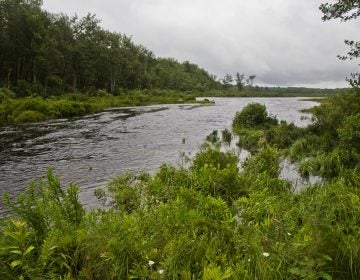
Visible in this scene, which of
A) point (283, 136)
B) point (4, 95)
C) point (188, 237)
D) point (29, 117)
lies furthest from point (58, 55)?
point (188, 237)

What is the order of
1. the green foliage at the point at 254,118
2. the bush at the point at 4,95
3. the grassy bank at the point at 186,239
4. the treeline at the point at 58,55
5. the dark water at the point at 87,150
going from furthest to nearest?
the treeline at the point at 58,55, the bush at the point at 4,95, the green foliage at the point at 254,118, the dark water at the point at 87,150, the grassy bank at the point at 186,239

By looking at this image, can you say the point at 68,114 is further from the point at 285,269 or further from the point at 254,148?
the point at 285,269

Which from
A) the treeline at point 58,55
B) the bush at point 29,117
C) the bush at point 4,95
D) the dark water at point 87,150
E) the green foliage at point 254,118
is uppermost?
the treeline at point 58,55

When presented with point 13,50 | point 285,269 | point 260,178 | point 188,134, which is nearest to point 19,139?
point 188,134

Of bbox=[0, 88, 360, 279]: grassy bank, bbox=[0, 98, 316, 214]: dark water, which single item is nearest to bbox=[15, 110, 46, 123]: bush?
bbox=[0, 98, 316, 214]: dark water

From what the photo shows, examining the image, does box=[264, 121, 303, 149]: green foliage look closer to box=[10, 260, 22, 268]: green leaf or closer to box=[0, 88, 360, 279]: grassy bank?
box=[0, 88, 360, 279]: grassy bank

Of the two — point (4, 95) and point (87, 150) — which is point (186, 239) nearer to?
point (87, 150)

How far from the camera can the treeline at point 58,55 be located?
6116cm

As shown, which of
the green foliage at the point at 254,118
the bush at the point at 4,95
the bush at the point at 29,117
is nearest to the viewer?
the green foliage at the point at 254,118

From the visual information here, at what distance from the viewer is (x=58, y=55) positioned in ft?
212

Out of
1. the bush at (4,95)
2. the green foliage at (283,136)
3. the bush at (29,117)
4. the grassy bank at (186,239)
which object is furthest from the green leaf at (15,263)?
the bush at (4,95)

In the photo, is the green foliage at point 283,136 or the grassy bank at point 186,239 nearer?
the grassy bank at point 186,239

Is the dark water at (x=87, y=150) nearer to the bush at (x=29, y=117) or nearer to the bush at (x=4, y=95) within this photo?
the bush at (x=29, y=117)

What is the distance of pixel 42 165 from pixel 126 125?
1607 centimetres
